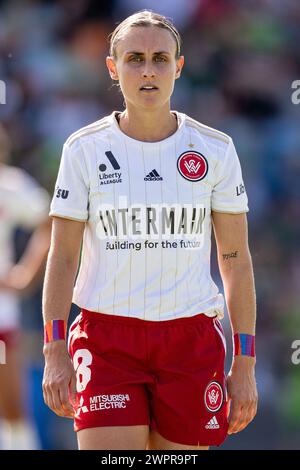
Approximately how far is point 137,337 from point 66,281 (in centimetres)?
35

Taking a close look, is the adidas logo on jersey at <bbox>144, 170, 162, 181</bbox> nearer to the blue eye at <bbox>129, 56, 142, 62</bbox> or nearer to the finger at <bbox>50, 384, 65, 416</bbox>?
the blue eye at <bbox>129, 56, 142, 62</bbox>

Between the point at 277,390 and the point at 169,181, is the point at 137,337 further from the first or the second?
the point at 277,390

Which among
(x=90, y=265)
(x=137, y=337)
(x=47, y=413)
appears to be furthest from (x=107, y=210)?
(x=47, y=413)

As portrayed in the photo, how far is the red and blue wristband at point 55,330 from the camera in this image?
3895mm

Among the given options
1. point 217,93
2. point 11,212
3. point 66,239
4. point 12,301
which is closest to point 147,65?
point 66,239

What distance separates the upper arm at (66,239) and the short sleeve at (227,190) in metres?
0.55

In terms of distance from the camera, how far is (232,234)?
13.5 ft

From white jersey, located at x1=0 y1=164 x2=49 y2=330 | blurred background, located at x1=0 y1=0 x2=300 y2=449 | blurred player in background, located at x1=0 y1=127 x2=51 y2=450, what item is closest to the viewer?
blurred player in background, located at x1=0 y1=127 x2=51 y2=450

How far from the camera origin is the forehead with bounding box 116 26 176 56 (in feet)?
13.1

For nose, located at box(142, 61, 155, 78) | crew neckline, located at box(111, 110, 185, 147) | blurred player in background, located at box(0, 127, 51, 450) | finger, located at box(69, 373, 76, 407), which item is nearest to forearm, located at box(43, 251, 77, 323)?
finger, located at box(69, 373, 76, 407)

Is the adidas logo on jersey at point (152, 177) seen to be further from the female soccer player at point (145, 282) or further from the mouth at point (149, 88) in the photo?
the mouth at point (149, 88)

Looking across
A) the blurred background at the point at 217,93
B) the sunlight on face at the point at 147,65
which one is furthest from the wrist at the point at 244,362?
the blurred background at the point at 217,93

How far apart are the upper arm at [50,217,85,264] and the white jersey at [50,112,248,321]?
0.14 ft

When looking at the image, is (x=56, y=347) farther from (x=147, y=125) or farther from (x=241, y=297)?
(x=147, y=125)
